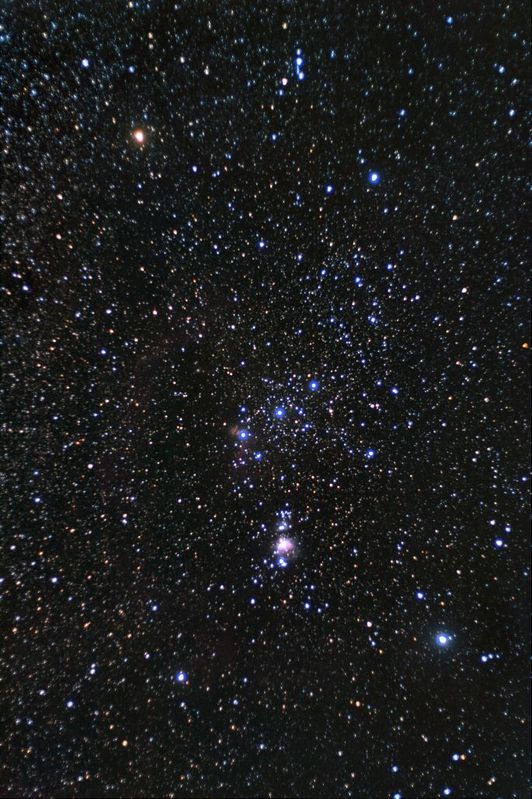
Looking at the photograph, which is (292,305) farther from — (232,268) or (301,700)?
(301,700)

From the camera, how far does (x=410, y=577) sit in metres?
0.46

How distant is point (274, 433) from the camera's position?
46cm

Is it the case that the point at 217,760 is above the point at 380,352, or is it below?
below

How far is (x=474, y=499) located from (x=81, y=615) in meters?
0.44

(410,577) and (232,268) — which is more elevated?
(232,268)

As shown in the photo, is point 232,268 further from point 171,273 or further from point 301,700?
point 301,700

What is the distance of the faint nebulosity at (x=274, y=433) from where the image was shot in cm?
43

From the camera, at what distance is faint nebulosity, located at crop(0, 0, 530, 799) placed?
43 cm

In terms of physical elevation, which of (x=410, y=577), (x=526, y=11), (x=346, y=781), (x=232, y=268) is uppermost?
(x=526, y=11)

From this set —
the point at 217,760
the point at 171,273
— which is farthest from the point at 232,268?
the point at 217,760

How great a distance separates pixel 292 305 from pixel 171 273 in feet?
0.43

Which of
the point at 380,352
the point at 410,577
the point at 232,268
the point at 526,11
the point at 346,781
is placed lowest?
the point at 346,781

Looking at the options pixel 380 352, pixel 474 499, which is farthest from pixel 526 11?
pixel 474 499

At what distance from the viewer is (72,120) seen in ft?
1.38
